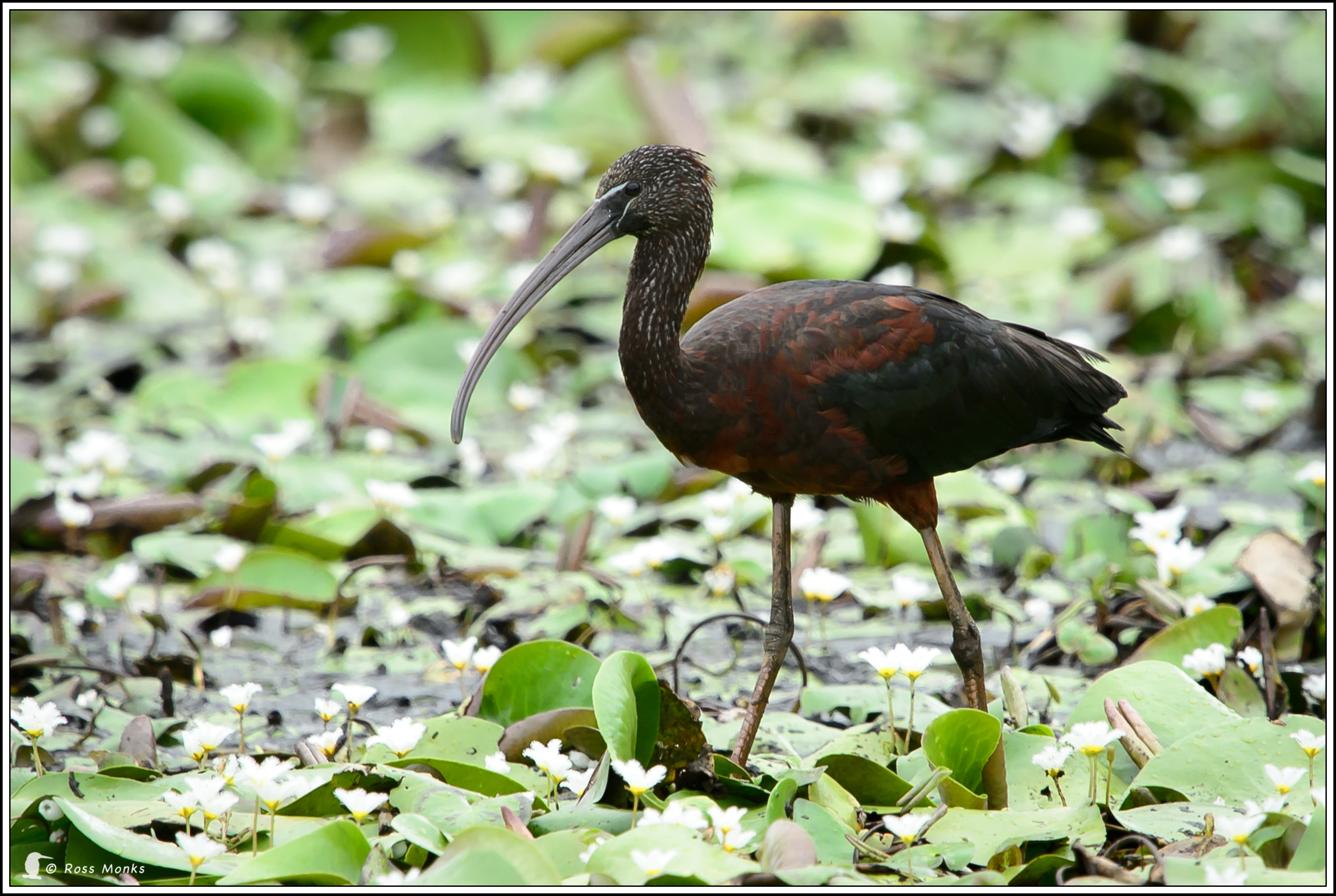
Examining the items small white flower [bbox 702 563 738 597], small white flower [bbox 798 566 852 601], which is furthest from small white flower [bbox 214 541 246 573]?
small white flower [bbox 798 566 852 601]

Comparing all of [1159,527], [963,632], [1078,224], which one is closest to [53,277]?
[963,632]

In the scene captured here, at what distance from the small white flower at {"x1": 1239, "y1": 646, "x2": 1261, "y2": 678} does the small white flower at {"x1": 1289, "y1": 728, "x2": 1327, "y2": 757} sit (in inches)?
24.6

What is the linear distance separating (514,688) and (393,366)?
3442mm

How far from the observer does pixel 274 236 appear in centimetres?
892

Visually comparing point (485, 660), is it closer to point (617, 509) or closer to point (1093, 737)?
point (617, 509)

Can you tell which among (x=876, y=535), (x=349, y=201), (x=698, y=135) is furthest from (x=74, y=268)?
(x=876, y=535)

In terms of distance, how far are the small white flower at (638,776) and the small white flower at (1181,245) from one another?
5.35m

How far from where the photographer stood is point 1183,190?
828 cm

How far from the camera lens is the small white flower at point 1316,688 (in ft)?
13.8

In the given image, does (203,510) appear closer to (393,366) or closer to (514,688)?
(393,366)

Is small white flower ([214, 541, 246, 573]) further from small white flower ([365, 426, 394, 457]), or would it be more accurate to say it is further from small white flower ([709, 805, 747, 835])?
small white flower ([709, 805, 747, 835])

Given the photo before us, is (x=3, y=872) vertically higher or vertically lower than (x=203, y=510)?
lower

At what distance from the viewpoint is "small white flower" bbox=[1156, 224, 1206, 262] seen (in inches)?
297

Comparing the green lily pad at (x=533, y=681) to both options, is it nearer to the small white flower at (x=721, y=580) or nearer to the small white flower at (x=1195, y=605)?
the small white flower at (x=721, y=580)
